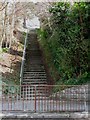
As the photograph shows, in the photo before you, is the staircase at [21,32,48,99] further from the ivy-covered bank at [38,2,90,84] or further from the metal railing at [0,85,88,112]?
the ivy-covered bank at [38,2,90,84]

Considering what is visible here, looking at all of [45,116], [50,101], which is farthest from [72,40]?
[45,116]

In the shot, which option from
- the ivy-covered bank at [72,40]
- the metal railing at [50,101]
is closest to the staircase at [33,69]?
the metal railing at [50,101]

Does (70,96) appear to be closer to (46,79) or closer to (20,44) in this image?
(46,79)

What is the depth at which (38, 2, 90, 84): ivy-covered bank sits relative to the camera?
550 inches

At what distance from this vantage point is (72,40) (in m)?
14.2

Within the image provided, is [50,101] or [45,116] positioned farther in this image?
[50,101]

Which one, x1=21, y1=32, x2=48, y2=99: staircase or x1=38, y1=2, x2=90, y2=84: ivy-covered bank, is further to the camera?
x1=21, y1=32, x2=48, y2=99: staircase

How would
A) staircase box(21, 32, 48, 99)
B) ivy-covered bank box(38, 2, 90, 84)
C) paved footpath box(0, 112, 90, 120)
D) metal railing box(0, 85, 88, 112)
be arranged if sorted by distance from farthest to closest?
staircase box(21, 32, 48, 99), ivy-covered bank box(38, 2, 90, 84), metal railing box(0, 85, 88, 112), paved footpath box(0, 112, 90, 120)

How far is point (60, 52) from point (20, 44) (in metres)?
10.1

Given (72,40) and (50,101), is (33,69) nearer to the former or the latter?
(72,40)

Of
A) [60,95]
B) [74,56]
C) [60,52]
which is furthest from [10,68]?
[60,95]

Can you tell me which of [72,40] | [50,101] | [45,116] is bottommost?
[45,116]

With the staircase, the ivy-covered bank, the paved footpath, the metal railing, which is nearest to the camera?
the paved footpath

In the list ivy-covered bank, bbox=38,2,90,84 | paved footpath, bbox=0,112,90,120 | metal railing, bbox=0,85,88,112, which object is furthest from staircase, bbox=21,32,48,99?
ivy-covered bank, bbox=38,2,90,84
